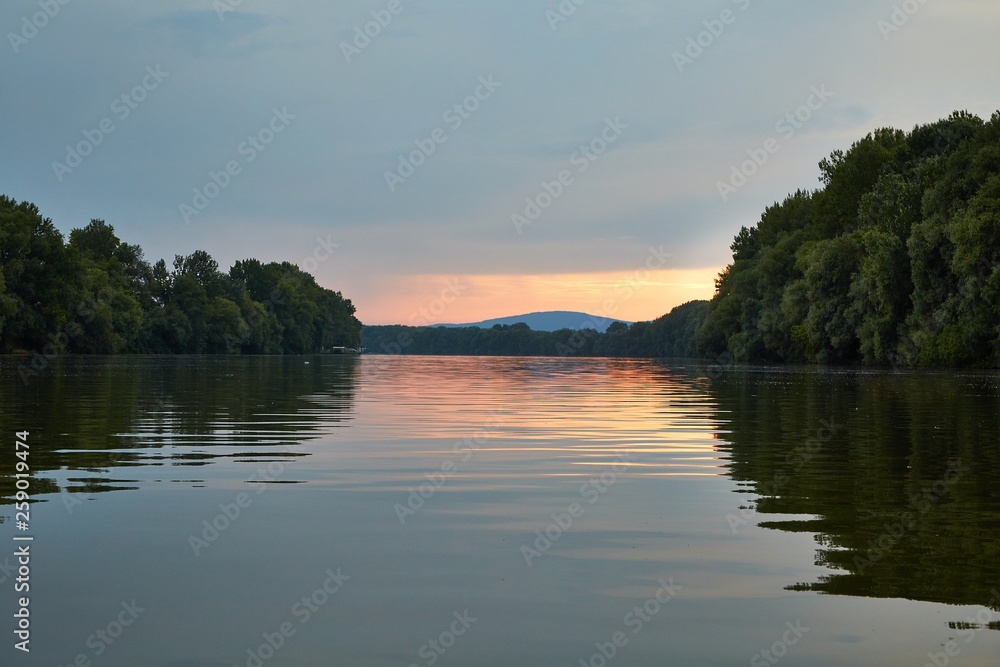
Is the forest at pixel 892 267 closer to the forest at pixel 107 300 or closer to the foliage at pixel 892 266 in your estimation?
the foliage at pixel 892 266

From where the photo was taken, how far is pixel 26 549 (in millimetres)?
8336

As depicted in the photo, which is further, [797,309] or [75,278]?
[75,278]

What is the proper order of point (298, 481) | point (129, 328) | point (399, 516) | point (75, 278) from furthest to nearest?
point (129, 328), point (75, 278), point (298, 481), point (399, 516)

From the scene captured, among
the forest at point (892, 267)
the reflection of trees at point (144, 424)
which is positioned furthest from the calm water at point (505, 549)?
the forest at point (892, 267)

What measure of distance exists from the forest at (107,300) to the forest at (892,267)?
177 feet

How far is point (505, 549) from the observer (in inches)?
345

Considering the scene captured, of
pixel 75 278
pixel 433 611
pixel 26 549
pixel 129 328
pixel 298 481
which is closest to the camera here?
pixel 433 611

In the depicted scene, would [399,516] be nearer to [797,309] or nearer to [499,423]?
[499,423]

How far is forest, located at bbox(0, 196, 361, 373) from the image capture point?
104 metres

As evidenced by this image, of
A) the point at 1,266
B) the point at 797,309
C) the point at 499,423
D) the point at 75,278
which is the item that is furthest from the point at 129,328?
the point at 499,423

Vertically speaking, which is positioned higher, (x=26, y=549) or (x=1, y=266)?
(x=1, y=266)

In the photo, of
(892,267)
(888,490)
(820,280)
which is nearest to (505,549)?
(888,490)

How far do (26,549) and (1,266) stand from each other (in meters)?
98.5

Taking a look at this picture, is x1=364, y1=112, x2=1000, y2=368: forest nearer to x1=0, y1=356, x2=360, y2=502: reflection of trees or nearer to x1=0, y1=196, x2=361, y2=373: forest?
x1=0, y1=356, x2=360, y2=502: reflection of trees
